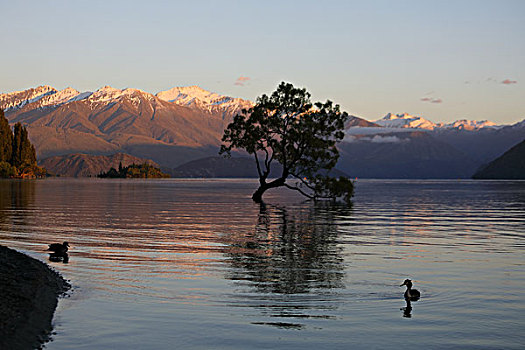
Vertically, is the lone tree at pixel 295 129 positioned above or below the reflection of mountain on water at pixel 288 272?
above

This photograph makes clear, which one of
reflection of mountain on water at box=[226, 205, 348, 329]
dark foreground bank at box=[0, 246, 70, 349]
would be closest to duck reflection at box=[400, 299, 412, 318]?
reflection of mountain on water at box=[226, 205, 348, 329]

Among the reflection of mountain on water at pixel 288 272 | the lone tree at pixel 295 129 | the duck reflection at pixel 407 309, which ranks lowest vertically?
the duck reflection at pixel 407 309

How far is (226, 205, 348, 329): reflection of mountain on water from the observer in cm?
2239

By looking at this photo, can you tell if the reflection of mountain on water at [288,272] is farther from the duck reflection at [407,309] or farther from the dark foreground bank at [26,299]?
the dark foreground bank at [26,299]

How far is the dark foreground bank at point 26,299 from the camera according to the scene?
1773 cm

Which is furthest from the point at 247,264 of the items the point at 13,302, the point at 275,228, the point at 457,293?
the point at 275,228

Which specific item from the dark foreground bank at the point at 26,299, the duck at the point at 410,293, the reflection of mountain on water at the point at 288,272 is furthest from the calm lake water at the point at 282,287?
the dark foreground bank at the point at 26,299

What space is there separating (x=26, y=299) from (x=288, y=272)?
1209 cm

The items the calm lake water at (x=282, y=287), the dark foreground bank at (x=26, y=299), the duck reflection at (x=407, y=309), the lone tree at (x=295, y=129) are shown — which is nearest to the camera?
the dark foreground bank at (x=26, y=299)

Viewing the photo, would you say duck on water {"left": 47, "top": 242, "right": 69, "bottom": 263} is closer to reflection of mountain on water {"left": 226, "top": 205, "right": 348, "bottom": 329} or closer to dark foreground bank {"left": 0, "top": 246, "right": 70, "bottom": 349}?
dark foreground bank {"left": 0, "top": 246, "right": 70, "bottom": 349}

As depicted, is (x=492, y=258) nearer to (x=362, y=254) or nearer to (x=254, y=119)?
(x=362, y=254)

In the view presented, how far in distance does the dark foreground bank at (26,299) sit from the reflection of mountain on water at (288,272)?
6751 millimetres

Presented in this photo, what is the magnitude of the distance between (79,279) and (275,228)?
2673 cm

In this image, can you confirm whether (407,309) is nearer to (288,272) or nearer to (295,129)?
(288,272)
